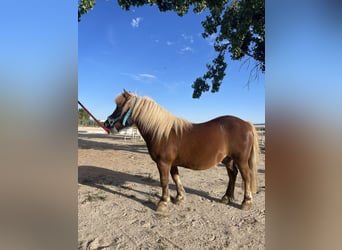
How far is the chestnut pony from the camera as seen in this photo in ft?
9.07

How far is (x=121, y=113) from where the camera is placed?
2777 millimetres

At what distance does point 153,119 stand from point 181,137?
0.41m

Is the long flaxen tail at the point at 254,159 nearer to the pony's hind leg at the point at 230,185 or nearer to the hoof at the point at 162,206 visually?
the pony's hind leg at the point at 230,185

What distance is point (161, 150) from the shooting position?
2.77 meters

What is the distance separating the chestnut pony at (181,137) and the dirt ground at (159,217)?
282mm

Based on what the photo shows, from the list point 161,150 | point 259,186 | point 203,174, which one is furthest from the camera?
point 203,174

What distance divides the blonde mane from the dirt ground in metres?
0.97

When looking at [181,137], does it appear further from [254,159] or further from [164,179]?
[254,159]

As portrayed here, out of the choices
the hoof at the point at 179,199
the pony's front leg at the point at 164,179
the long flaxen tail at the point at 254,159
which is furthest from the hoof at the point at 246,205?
the pony's front leg at the point at 164,179
